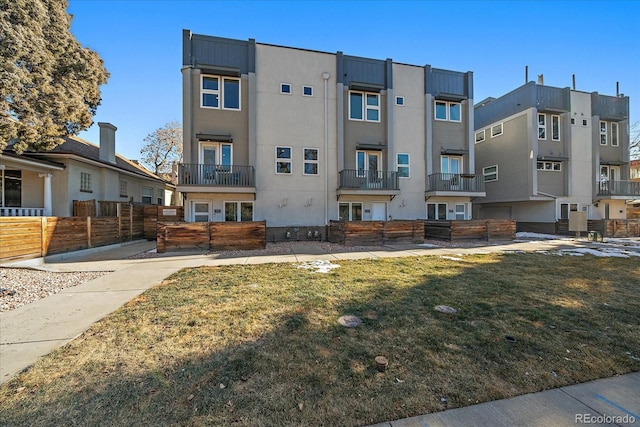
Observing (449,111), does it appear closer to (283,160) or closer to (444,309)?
(283,160)

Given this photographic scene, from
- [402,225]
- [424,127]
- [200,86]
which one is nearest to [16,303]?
[200,86]

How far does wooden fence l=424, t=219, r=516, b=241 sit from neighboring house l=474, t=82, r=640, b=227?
18.7 feet

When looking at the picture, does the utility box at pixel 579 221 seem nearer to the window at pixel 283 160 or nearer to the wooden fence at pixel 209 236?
the window at pixel 283 160

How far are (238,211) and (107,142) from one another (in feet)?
32.8

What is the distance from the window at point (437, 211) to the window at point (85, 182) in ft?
64.4

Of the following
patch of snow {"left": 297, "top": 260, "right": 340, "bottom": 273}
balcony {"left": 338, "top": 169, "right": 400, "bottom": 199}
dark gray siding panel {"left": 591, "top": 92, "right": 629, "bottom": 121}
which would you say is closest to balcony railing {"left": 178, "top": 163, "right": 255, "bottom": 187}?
balcony {"left": 338, "top": 169, "right": 400, "bottom": 199}

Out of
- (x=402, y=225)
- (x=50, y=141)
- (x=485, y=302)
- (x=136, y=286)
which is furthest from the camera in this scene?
(x=402, y=225)

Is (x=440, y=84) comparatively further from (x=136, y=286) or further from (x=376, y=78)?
(x=136, y=286)

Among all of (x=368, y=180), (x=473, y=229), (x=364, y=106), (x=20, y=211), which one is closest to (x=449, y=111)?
(x=364, y=106)

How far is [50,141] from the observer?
8969 mm

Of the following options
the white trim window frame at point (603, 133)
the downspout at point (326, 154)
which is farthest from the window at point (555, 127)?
the downspout at point (326, 154)

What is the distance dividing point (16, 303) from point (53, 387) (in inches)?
156

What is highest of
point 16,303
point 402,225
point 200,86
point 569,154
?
point 200,86

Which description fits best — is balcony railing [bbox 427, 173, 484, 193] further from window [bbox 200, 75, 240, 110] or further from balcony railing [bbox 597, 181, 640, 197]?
window [bbox 200, 75, 240, 110]
